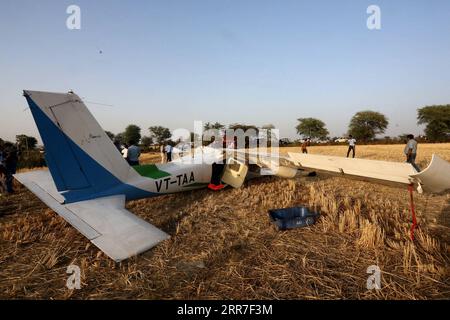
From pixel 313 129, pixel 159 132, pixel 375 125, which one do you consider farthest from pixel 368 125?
pixel 159 132

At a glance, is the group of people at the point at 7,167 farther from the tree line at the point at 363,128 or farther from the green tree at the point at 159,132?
the green tree at the point at 159,132

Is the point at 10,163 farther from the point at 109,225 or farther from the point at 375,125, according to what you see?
the point at 375,125

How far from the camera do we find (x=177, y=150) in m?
13.6

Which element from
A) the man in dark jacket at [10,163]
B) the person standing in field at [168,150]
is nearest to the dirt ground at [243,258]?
the man in dark jacket at [10,163]

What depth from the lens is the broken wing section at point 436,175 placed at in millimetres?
3094

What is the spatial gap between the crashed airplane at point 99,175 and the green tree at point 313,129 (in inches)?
3537

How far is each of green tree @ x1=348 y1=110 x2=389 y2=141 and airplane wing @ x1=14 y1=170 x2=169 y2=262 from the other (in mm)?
80725

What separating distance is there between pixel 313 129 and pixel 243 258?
303 ft

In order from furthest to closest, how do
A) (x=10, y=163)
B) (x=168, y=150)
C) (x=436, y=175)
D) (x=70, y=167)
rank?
(x=168, y=150), (x=10, y=163), (x=70, y=167), (x=436, y=175)

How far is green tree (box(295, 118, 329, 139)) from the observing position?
89438 millimetres

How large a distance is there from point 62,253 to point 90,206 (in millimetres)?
867

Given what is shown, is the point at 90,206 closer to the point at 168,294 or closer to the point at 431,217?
the point at 168,294

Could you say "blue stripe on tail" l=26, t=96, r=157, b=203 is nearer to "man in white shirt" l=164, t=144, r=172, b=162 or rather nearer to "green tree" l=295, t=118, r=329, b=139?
"man in white shirt" l=164, t=144, r=172, b=162

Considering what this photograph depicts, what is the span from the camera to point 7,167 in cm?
969
